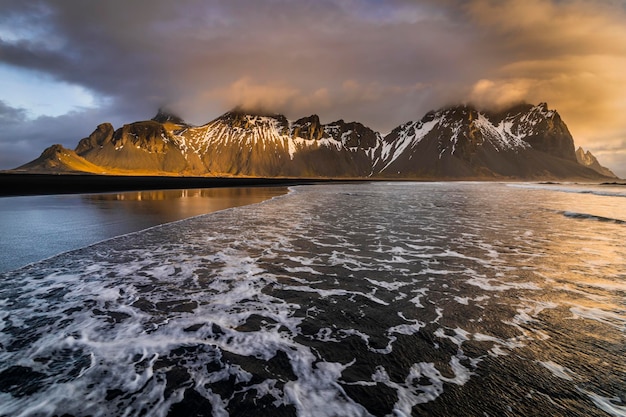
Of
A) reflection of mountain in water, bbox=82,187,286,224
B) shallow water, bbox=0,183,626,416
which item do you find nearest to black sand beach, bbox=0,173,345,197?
reflection of mountain in water, bbox=82,187,286,224

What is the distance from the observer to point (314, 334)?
23.3 feet

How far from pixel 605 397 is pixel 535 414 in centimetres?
136

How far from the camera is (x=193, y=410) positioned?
4.71 m

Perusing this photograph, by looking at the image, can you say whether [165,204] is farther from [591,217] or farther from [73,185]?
[73,185]

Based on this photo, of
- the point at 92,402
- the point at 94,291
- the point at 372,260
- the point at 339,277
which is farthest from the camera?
the point at 372,260

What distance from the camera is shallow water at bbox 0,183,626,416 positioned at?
4.92m

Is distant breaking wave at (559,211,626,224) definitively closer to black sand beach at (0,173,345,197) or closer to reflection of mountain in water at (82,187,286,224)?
reflection of mountain in water at (82,187,286,224)

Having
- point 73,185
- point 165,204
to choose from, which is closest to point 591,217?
point 165,204

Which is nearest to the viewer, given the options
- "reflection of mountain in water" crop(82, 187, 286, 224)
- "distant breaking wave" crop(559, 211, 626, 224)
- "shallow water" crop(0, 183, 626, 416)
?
"shallow water" crop(0, 183, 626, 416)

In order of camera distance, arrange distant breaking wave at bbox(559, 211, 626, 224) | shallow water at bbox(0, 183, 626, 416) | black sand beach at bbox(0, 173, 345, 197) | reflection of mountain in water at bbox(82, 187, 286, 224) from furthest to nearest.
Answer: black sand beach at bbox(0, 173, 345, 197) < reflection of mountain in water at bbox(82, 187, 286, 224) < distant breaking wave at bbox(559, 211, 626, 224) < shallow water at bbox(0, 183, 626, 416)

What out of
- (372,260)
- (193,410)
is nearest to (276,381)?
(193,410)

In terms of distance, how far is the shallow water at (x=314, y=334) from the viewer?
492 cm

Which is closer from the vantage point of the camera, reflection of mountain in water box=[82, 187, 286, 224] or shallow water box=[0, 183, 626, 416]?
shallow water box=[0, 183, 626, 416]

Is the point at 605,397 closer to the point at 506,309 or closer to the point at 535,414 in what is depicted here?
the point at 535,414
